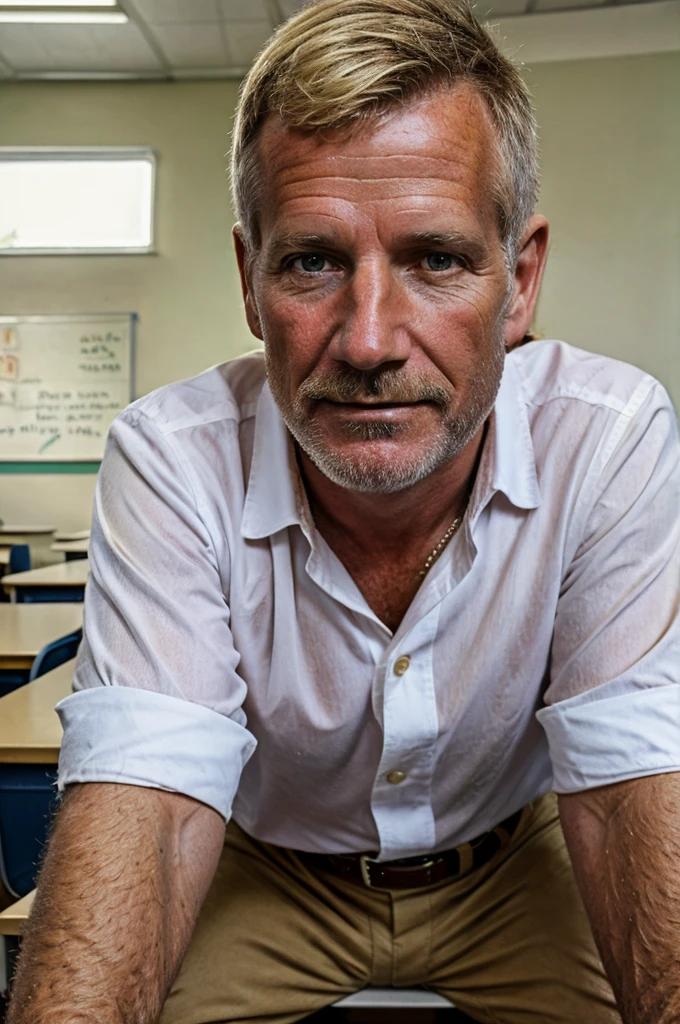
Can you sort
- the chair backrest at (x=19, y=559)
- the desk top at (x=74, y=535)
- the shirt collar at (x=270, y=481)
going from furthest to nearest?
1. the desk top at (x=74, y=535)
2. the chair backrest at (x=19, y=559)
3. the shirt collar at (x=270, y=481)

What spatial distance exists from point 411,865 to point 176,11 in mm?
5560

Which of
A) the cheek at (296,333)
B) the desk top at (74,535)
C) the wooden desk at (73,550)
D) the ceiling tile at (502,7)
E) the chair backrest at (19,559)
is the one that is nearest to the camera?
the cheek at (296,333)

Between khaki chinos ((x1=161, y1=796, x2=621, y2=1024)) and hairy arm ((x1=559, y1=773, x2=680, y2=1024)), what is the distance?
1.32 ft

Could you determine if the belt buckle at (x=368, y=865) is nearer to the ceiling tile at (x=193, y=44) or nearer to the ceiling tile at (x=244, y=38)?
the ceiling tile at (x=244, y=38)

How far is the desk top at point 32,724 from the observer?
148 centimetres

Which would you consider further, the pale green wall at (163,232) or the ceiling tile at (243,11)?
the pale green wall at (163,232)

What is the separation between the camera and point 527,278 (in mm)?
1161


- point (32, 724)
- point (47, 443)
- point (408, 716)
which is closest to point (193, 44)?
point (47, 443)

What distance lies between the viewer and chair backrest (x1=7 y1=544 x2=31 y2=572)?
15.7 feet

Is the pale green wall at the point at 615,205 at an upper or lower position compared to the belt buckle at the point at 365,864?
upper

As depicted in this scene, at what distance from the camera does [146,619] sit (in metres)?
0.93

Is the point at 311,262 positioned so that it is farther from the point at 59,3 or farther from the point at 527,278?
the point at 59,3

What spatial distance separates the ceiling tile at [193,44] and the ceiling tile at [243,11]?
5.7 inches

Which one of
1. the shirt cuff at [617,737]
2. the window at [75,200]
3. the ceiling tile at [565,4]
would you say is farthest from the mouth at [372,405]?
the window at [75,200]
